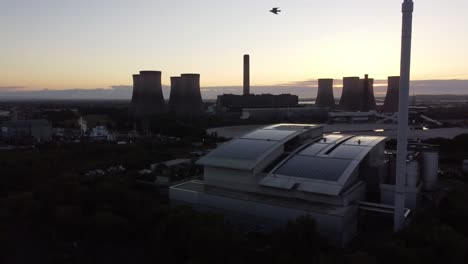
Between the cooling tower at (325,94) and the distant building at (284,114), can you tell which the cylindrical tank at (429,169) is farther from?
the cooling tower at (325,94)

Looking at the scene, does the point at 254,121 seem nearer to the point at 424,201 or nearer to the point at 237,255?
the point at 424,201

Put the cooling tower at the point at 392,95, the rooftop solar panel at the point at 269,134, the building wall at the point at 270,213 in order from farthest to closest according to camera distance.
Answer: the cooling tower at the point at 392,95 < the rooftop solar panel at the point at 269,134 < the building wall at the point at 270,213

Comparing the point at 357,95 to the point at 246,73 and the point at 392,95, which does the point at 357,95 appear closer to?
the point at 392,95

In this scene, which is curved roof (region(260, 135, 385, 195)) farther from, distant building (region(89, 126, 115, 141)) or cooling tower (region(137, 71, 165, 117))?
cooling tower (region(137, 71, 165, 117))

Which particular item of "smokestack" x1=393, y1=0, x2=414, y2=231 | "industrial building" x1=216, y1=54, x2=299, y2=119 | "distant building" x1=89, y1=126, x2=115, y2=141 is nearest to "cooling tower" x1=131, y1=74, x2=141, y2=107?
"distant building" x1=89, y1=126, x2=115, y2=141

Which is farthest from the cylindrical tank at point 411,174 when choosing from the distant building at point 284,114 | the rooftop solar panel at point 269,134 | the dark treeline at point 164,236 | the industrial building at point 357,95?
the industrial building at point 357,95
